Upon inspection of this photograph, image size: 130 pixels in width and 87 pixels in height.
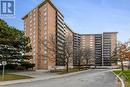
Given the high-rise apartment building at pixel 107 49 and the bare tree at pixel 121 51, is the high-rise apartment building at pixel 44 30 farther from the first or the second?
the high-rise apartment building at pixel 107 49

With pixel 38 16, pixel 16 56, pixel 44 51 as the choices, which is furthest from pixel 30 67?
pixel 38 16

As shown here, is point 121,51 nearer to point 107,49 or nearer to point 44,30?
point 44,30

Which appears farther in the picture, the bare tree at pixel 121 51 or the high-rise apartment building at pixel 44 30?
the high-rise apartment building at pixel 44 30

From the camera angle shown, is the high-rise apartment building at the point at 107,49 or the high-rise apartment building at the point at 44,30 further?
the high-rise apartment building at the point at 107,49

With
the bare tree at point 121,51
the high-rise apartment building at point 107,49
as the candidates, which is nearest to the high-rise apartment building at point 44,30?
the bare tree at point 121,51

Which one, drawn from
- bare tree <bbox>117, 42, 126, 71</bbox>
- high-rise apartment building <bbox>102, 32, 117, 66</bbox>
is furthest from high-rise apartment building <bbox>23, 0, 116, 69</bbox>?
high-rise apartment building <bbox>102, 32, 117, 66</bbox>

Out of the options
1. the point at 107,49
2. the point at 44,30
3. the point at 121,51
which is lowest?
the point at 121,51

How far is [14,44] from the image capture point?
62.9m

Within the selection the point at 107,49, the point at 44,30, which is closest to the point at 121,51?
the point at 44,30

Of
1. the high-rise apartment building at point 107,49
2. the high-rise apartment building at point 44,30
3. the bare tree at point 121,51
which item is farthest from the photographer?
the high-rise apartment building at point 107,49

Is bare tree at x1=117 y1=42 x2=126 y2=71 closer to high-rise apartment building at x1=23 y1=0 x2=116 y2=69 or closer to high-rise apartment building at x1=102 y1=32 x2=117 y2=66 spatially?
high-rise apartment building at x1=23 y1=0 x2=116 y2=69

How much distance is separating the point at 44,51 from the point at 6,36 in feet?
202

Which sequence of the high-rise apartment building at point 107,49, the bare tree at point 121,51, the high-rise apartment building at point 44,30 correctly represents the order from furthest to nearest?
the high-rise apartment building at point 107,49 → the high-rise apartment building at point 44,30 → the bare tree at point 121,51

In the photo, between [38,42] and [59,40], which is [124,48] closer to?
[38,42]
